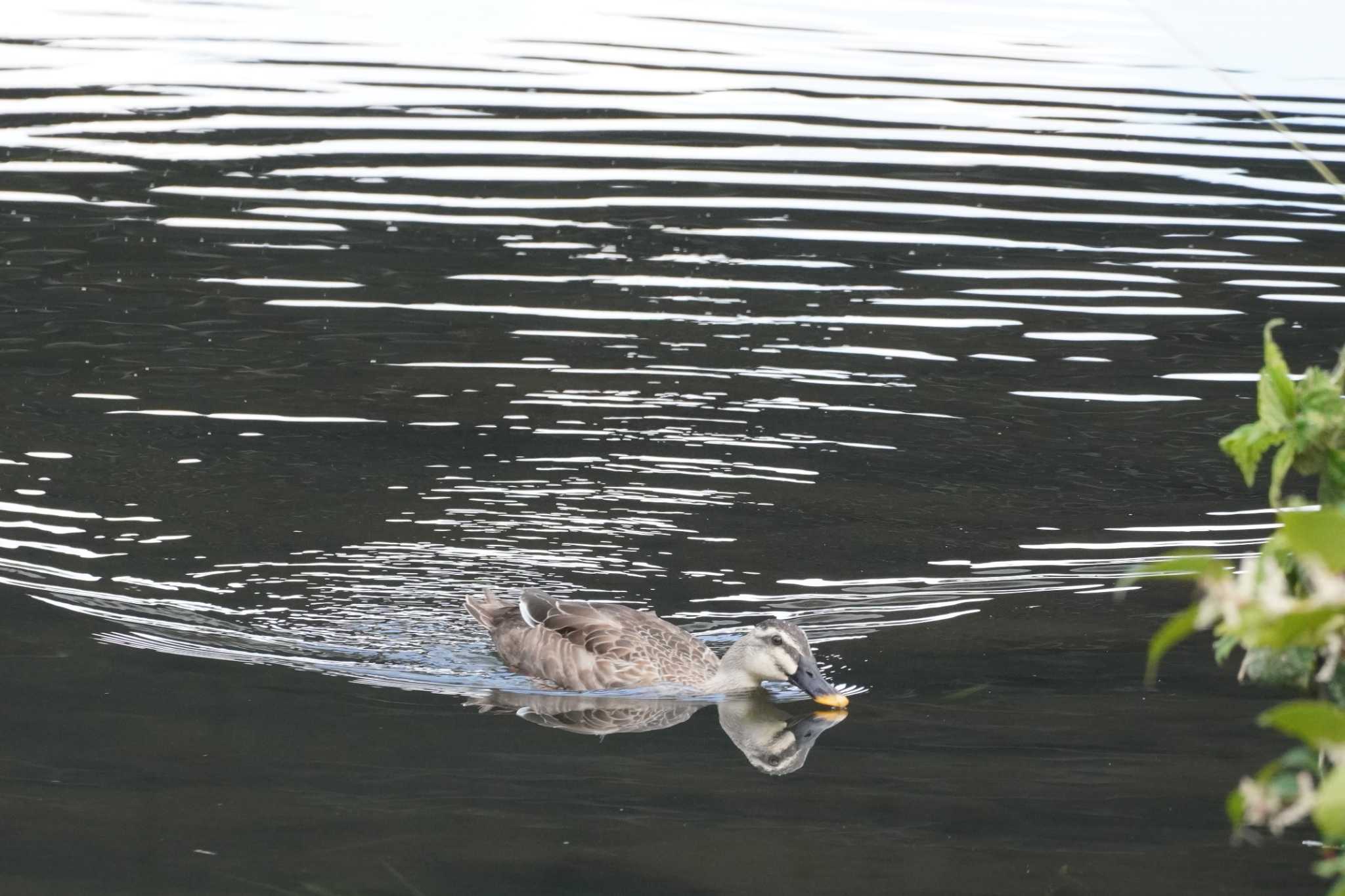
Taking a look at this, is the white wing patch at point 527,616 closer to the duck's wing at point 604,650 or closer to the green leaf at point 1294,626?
the duck's wing at point 604,650

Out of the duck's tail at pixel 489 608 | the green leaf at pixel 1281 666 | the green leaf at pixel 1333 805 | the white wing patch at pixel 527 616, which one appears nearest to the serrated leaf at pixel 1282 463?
the green leaf at pixel 1281 666

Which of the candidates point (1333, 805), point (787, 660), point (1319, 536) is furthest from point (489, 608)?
point (1333, 805)

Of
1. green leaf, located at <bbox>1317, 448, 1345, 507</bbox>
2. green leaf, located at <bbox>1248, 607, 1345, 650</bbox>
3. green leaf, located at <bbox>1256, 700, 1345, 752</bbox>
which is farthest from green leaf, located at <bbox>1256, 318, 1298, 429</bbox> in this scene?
green leaf, located at <bbox>1256, 700, 1345, 752</bbox>

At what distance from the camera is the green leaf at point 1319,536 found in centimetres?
203

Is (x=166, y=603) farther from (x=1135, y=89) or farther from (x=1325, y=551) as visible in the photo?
(x=1135, y=89)

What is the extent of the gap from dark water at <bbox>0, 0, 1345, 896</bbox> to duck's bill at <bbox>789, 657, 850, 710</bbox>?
0.14 m

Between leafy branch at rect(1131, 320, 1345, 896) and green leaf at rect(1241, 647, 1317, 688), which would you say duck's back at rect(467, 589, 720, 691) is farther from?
green leaf at rect(1241, 647, 1317, 688)

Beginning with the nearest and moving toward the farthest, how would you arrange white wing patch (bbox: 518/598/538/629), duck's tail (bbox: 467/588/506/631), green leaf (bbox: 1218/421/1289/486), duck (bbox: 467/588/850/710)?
green leaf (bbox: 1218/421/1289/486)
duck (bbox: 467/588/850/710)
white wing patch (bbox: 518/598/538/629)
duck's tail (bbox: 467/588/506/631)

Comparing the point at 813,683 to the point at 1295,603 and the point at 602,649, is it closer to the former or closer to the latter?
the point at 602,649

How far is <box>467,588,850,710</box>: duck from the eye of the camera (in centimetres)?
912

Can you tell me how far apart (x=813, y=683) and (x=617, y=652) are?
3.34ft

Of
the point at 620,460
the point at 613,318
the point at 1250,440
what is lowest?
the point at 620,460

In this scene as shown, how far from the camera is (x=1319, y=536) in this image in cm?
203

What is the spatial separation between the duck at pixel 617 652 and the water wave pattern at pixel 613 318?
0.82 feet
